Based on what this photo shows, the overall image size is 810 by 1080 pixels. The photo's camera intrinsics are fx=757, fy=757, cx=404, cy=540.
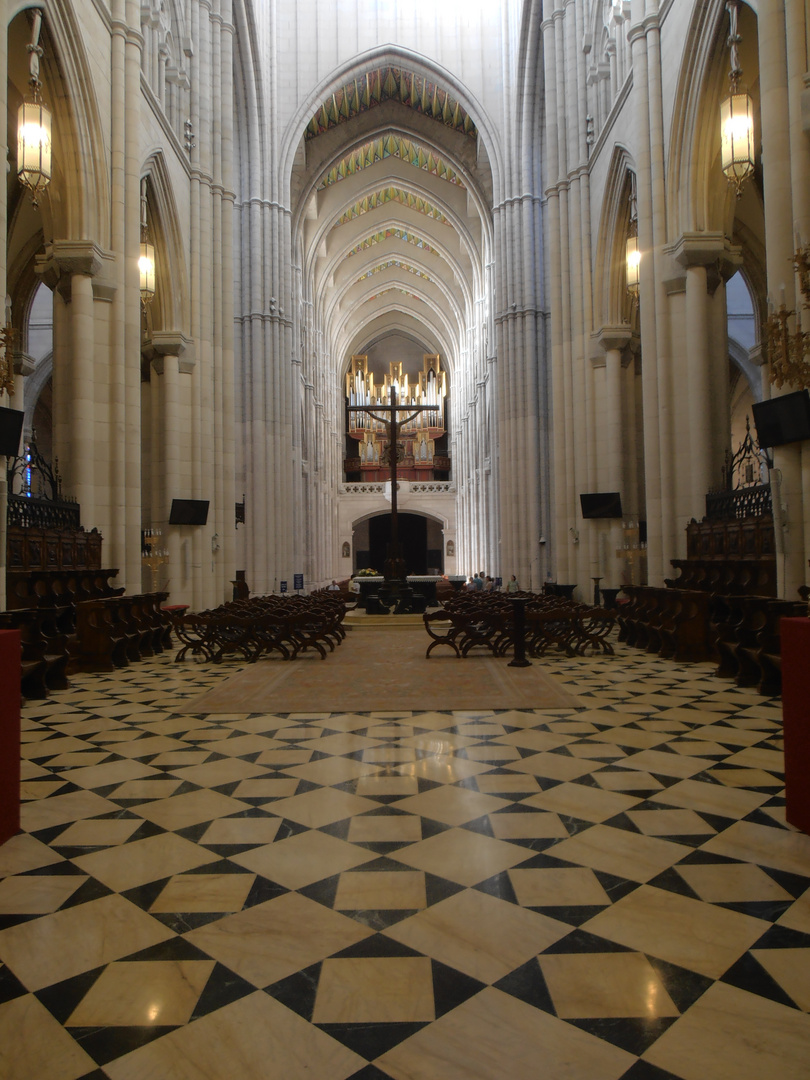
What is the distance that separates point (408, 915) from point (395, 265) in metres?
38.7

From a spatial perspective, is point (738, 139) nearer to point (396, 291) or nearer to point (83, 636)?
point (83, 636)

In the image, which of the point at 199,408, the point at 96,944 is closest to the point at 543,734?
the point at 96,944

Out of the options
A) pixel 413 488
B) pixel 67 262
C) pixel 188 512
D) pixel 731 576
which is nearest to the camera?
pixel 731 576

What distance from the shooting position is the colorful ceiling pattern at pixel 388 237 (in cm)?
3425

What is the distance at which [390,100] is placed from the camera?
86.5ft

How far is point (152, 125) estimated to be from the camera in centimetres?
1273

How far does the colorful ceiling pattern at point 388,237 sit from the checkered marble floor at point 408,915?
33.1 metres

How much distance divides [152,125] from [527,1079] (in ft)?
47.4

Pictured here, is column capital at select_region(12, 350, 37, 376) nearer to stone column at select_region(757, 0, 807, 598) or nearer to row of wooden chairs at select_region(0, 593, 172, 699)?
row of wooden chairs at select_region(0, 593, 172, 699)

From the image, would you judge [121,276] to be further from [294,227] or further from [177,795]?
[294,227]

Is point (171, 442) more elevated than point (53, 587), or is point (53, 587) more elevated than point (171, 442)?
point (171, 442)

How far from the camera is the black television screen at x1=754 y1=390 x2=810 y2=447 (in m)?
6.78

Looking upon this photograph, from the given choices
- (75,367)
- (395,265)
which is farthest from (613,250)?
(395,265)

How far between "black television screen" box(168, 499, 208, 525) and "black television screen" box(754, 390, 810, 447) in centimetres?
1000
